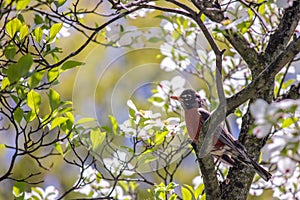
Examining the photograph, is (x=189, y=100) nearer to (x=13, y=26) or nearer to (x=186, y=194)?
(x=186, y=194)

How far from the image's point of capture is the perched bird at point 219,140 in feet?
5.66

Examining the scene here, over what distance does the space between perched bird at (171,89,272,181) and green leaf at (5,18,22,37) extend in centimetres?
62

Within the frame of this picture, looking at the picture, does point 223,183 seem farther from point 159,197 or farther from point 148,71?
point 148,71

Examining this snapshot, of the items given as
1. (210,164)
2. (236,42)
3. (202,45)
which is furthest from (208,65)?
(210,164)

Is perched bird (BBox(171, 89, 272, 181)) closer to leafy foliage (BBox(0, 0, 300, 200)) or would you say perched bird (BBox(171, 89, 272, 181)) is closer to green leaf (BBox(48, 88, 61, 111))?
leafy foliage (BBox(0, 0, 300, 200))

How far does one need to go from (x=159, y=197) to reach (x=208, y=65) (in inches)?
52.1

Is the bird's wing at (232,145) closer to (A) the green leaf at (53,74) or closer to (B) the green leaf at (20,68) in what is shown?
(A) the green leaf at (53,74)

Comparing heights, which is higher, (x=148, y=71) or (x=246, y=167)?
(x=148, y=71)

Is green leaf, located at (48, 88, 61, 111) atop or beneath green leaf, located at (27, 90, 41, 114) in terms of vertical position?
atop

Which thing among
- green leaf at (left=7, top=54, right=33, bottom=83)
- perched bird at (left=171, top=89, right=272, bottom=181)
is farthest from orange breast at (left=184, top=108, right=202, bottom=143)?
green leaf at (left=7, top=54, right=33, bottom=83)

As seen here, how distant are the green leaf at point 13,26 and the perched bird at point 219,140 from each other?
2.04 feet

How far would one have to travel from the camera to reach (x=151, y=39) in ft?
9.04

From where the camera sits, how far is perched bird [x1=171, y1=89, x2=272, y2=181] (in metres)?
1.73

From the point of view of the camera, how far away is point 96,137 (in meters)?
1.97
